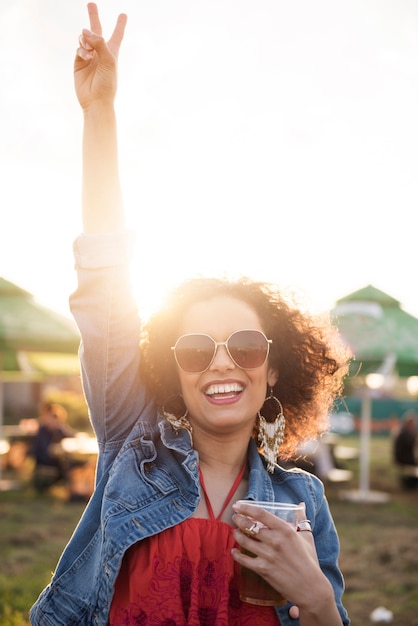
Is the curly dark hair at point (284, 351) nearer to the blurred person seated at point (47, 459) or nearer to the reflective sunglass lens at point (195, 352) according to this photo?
the reflective sunglass lens at point (195, 352)

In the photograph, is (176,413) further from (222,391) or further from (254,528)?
(254,528)

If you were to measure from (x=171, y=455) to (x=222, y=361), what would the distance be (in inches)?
12.4

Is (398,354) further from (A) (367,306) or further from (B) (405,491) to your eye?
(B) (405,491)

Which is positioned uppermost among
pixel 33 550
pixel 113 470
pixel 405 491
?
pixel 113 470

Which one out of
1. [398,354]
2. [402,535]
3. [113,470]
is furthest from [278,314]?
[398,354]

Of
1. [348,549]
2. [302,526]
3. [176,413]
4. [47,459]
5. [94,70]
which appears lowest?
[348,549]

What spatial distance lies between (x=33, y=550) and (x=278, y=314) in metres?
5.49

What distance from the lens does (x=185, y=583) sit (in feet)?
5.62

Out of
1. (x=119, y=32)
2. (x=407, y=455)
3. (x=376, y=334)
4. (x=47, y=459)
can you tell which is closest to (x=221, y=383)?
(x=119, y=32)

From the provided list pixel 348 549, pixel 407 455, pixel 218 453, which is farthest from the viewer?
pixel 407 455

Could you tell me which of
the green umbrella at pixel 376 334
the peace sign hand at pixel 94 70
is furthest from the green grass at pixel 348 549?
the peace sign hand at pixel 94 70

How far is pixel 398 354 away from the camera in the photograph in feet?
31.5

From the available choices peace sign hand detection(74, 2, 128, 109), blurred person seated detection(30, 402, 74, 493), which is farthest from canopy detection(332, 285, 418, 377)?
peace sign hand detection(74, 2, 128, 109)

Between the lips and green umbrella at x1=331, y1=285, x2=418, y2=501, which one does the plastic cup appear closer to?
the lips
